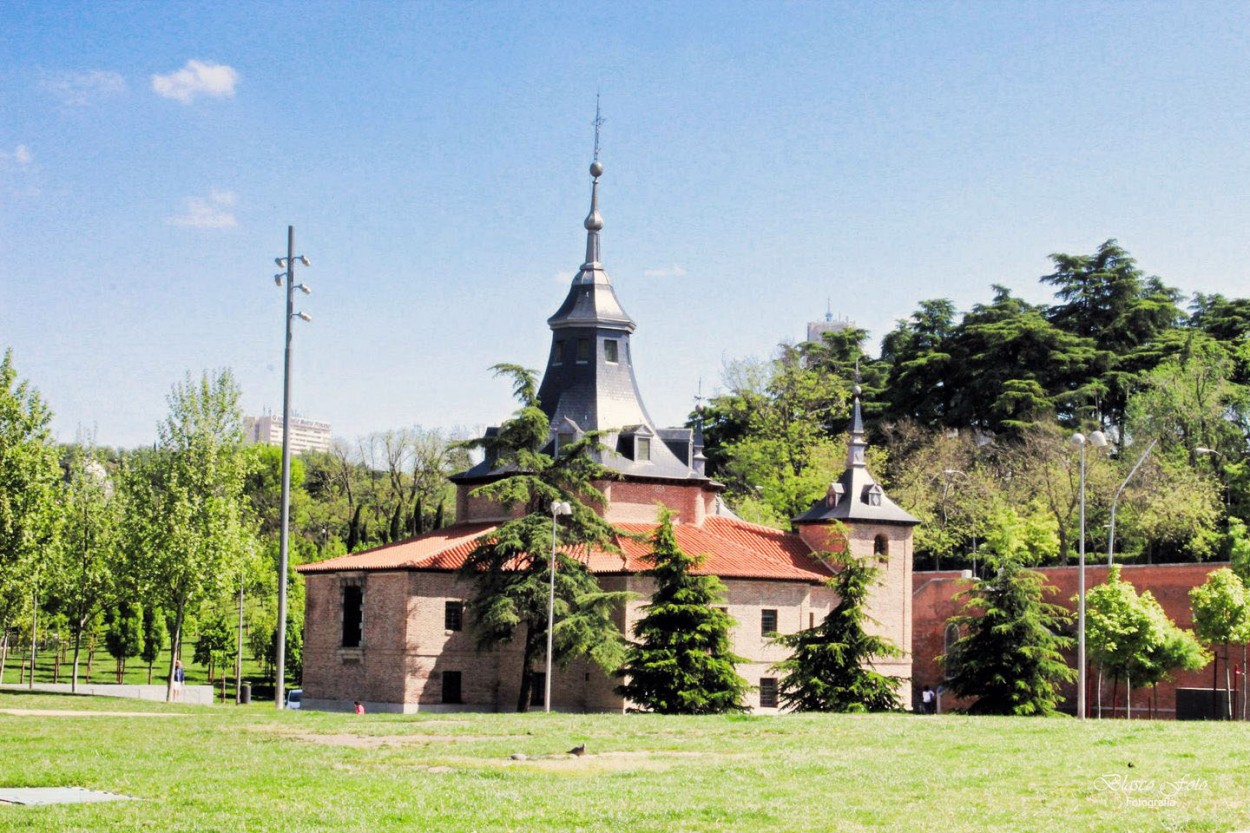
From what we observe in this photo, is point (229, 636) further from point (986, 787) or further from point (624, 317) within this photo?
point (986, 787)

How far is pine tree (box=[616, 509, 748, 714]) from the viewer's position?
1601 inches

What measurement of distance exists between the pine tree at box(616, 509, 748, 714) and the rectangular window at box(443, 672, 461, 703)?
25.5 ft

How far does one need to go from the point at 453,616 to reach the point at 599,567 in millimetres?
5063

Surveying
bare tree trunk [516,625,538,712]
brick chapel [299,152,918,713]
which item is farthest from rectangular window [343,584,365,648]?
bare tree trunk [516,625,538,712]

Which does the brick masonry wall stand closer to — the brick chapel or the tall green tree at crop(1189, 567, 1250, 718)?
the brick chapel

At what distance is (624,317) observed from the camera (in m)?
54.8

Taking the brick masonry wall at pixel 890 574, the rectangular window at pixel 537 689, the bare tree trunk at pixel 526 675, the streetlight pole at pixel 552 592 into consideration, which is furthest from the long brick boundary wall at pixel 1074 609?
the streetlight pole at pixel 552 592

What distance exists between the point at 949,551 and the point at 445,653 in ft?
97.6

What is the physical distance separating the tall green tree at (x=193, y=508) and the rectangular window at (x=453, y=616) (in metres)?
6.62

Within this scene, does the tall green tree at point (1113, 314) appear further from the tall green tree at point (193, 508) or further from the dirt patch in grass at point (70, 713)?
the dirt patch in grass at point (70, 713)

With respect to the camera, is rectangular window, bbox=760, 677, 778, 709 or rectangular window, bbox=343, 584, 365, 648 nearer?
rectangular window, bbox=760, 677, 778, 709

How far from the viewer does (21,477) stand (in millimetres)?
39531

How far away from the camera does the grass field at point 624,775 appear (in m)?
14.4

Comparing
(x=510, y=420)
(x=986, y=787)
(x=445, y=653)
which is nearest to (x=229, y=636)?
(x=445, y=653)
